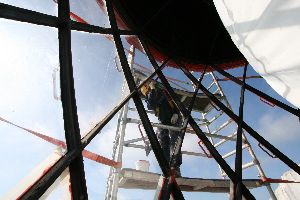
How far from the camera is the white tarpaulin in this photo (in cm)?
163

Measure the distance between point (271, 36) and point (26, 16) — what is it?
5.15ft

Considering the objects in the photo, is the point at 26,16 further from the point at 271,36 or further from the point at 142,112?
the point at 271,36

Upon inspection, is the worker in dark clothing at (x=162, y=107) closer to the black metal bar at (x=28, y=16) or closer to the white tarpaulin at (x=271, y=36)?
the white tarpaulin at (x=271, y=36)

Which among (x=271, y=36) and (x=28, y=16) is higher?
(x=271, y=36)

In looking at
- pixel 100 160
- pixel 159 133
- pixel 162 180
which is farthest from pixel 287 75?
pixel 159 133

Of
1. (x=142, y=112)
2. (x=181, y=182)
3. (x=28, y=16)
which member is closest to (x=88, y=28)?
(x=28, y=16)

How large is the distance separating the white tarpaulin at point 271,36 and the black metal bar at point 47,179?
1.49 meters

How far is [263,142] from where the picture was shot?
9.60ft

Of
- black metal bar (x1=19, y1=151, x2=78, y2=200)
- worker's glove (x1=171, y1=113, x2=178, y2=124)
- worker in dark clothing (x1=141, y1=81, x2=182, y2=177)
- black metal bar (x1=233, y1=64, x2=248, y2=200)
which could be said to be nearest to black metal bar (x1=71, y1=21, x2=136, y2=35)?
black metal bar (x1=19, y1=151, x2=78, y2=200)

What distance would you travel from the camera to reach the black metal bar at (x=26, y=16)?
141 cm

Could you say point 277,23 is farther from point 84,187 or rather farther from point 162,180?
point 84,187

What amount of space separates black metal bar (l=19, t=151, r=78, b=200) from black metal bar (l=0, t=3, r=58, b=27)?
0.84 metres

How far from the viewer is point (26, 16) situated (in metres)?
1.54

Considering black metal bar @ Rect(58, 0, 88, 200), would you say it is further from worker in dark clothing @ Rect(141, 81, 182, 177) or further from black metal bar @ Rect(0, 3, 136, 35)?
worker in dark clothing @ Rect(141, 81, 182, 177)
